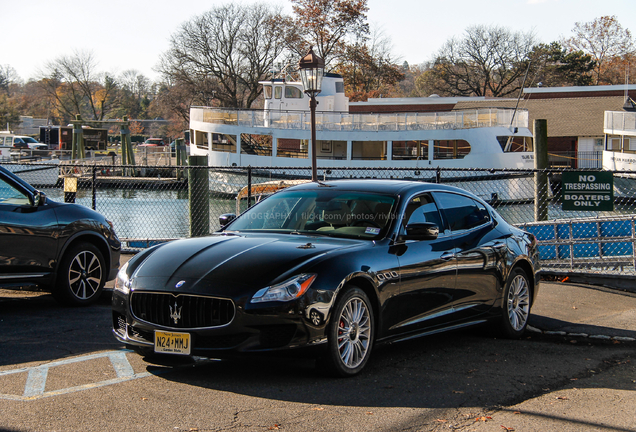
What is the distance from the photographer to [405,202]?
19.6 feet

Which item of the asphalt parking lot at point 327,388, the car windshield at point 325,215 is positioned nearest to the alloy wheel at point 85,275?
the asphalt parking lot at point 327,388

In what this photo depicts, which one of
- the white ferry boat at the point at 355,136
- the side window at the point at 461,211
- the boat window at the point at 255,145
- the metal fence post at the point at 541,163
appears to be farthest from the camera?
the boat window at the point at 255,145

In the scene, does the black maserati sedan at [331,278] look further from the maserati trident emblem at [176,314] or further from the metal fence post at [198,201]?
the metal fence post at [198,201]

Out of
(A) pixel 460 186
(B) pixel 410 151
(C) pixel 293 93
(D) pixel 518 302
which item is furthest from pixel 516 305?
(C) pixel 293 93

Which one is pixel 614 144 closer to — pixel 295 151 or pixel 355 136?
pixel 355 136

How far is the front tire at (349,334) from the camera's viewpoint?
483cm

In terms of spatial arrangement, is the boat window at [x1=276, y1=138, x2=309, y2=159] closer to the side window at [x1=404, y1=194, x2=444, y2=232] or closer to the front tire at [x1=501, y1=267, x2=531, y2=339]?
the front tire at [x1=501, y1=267, x2=531, y2=339]

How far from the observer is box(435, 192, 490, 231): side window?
641cm

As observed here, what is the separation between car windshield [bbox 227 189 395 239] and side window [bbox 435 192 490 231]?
0.74 m

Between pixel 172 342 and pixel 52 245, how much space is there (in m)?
3.62

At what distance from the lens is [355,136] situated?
110ft

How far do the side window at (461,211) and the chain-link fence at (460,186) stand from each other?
5.33ft

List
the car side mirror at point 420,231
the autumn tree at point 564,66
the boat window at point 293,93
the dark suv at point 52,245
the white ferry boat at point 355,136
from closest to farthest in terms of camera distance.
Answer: the car side mirror at point 420,231
the dark suv at point 52,245
the white ferry boat at point 355,136
the boat window at point 293,93
the autumn tree at point 564,66

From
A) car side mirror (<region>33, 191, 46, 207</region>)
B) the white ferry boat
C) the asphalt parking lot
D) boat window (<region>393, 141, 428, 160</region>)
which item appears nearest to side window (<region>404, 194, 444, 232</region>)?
the asphalt parking lot
